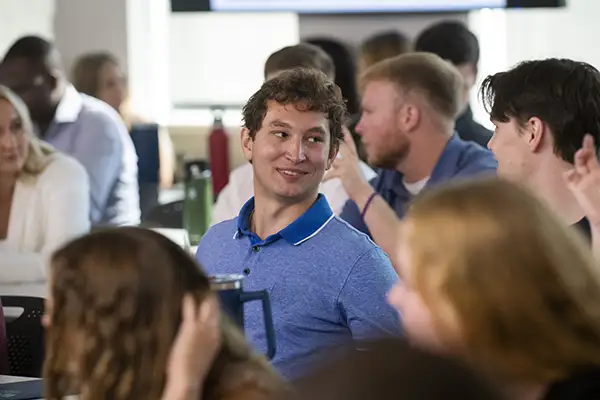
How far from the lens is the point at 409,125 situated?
11.4 feet

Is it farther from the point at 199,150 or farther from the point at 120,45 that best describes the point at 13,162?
the point at 120,45

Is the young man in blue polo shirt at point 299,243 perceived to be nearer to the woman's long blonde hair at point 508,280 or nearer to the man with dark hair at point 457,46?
the woman's long blonde hair at point 508,280

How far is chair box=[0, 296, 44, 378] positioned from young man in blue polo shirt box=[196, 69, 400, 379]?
46 cm

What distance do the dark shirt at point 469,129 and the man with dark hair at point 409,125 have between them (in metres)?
0.59

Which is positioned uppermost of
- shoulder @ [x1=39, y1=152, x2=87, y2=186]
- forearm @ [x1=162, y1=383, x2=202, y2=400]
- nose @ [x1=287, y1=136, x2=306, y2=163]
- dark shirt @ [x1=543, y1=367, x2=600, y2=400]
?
nose @ [x1=287, y1=136, x2=306, y2=163]

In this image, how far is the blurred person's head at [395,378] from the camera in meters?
0.80

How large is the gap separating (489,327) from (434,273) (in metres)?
0.09

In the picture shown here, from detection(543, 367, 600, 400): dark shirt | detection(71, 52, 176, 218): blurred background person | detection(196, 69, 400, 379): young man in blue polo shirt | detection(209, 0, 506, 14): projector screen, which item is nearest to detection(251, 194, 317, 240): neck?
detection(196, 69, 400, 379): young man in blue polo shirt

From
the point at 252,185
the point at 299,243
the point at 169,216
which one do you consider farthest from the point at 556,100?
the point at 169,216

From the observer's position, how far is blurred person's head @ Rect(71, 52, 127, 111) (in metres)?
6.14

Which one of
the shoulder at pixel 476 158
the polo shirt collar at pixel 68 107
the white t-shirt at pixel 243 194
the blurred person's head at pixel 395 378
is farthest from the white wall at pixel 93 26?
the blurred person's head at pixel 395 378

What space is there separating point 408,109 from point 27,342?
140 centimetres

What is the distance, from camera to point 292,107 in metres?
2.37

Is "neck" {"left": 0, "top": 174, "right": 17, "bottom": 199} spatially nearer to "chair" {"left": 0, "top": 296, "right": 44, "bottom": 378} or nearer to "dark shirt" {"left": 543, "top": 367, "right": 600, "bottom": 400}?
"chair" {"left": 0, "top": 296, "right": 44, "bottom": 378}
